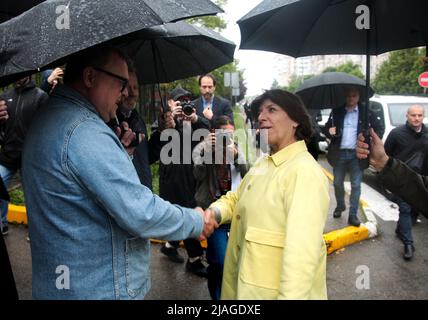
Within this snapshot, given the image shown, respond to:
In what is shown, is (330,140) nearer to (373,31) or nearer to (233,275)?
(373,31)

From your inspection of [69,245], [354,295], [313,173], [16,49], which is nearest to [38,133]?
[16,49]

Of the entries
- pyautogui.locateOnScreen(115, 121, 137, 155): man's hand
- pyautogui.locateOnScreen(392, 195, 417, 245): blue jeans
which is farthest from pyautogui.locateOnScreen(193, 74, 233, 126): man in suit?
pyautogui.locateOnScreen(392, 195, 417, 245): blue jeans

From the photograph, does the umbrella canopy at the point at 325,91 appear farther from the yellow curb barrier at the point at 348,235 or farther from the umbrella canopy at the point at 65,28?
the umbrella canopy at the point at 65,28

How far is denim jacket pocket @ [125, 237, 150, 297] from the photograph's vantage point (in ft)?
5.70

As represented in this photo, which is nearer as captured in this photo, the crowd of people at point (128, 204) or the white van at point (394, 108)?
the crowd of people at point (128, 204)

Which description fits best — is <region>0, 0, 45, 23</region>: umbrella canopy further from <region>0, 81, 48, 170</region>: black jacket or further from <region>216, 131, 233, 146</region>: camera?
<region>0, 81, 48, 170</region>: black jacket

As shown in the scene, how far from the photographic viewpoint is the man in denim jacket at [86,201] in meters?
1.56

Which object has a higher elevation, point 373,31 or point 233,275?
point 373,31

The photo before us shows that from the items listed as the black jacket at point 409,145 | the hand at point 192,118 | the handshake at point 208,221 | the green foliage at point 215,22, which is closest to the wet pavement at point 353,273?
the black jacket at point 409,145

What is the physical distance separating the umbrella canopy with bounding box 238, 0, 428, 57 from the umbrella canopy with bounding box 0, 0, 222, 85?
1.18 metres

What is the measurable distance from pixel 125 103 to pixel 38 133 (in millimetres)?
1318

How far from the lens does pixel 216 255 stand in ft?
10.2

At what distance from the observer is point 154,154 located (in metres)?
3.48

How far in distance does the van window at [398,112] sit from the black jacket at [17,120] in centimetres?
790
